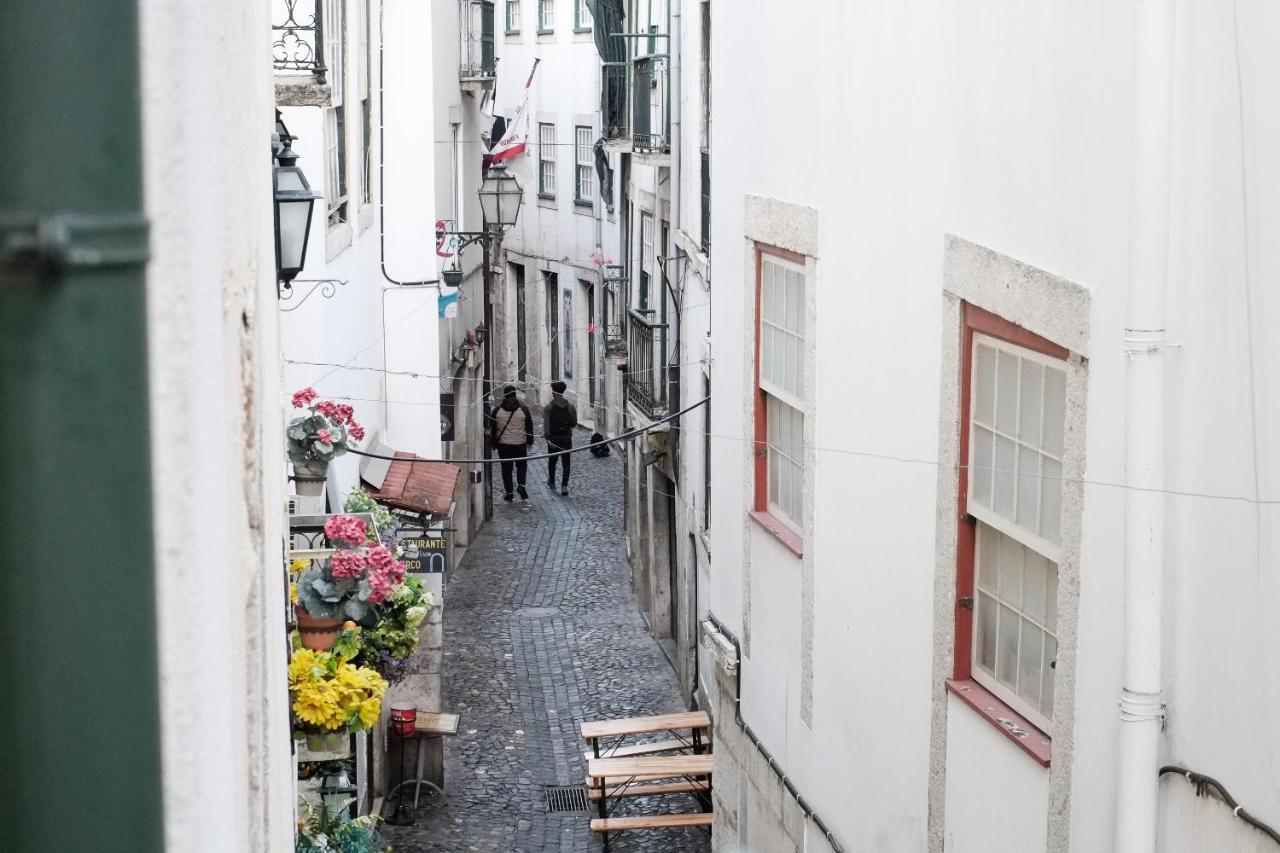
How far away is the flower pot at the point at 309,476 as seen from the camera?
35.8 ft

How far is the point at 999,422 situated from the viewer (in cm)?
641

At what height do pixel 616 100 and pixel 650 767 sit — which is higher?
pixel 616 100

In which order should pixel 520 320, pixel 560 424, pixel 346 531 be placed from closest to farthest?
pixel 346 531
pixel 560 424
pixel 520 320

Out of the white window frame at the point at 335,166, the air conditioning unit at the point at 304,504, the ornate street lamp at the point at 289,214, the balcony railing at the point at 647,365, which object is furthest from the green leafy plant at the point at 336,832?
the balcony railing at the point at 647,365

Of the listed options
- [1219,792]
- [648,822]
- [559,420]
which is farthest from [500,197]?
[1219,792]

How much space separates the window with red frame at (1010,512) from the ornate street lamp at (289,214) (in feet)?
10.7

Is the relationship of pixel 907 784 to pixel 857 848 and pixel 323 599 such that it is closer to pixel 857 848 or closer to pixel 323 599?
pixel 857 848

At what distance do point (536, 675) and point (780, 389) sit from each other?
9538 mm

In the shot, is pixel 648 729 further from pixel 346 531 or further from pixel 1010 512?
pixel 1010 512

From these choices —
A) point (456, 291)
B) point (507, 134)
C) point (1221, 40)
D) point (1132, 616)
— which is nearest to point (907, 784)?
point (1132, 616)

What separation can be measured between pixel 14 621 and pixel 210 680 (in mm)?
465

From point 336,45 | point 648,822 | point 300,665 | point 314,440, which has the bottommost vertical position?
point 648,822

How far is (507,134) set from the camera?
33812mm

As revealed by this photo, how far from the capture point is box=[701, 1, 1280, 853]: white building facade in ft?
15.3
